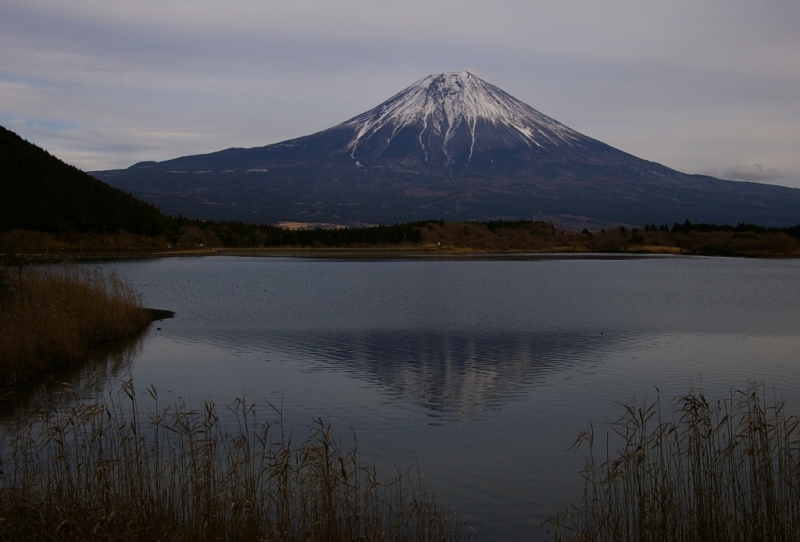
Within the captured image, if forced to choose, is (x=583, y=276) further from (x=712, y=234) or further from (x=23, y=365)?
(x=712, y=234)

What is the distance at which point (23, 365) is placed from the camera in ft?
42.1

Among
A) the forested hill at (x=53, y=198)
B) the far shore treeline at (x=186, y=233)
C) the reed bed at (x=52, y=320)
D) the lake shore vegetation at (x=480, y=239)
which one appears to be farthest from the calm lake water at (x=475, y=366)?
the lake shore vegetation at (x=480, y=239)

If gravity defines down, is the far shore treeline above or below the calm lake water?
above

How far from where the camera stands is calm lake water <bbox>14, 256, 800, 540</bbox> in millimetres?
A: 8750

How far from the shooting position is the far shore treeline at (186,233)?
63.8m

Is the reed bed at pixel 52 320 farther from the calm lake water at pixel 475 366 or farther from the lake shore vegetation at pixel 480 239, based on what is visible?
the lake shore vegetation at pixel 480 239

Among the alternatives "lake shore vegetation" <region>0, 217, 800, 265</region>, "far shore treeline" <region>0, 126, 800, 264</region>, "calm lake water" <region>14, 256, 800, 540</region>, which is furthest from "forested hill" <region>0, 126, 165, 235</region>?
"calm lake water" <region>14, 256, 800, 540</region>

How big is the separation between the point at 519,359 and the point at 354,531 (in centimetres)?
973

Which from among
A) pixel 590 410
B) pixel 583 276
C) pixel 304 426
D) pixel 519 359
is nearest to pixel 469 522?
pixel 304 426

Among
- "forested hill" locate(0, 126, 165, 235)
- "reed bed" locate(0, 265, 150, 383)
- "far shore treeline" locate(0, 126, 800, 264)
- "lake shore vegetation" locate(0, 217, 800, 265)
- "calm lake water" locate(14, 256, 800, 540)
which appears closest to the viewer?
"calm lake water" locate(14, 256, 800, 540)

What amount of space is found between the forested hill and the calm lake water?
38908 mm

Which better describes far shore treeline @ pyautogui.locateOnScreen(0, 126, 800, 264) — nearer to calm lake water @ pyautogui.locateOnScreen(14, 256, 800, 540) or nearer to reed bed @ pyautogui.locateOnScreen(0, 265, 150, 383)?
reed bed @ pyautogui.locateOnScreen(0, 265, 150, 383)

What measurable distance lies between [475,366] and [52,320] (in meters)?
8.18

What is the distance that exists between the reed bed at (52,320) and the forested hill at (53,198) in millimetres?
46133
